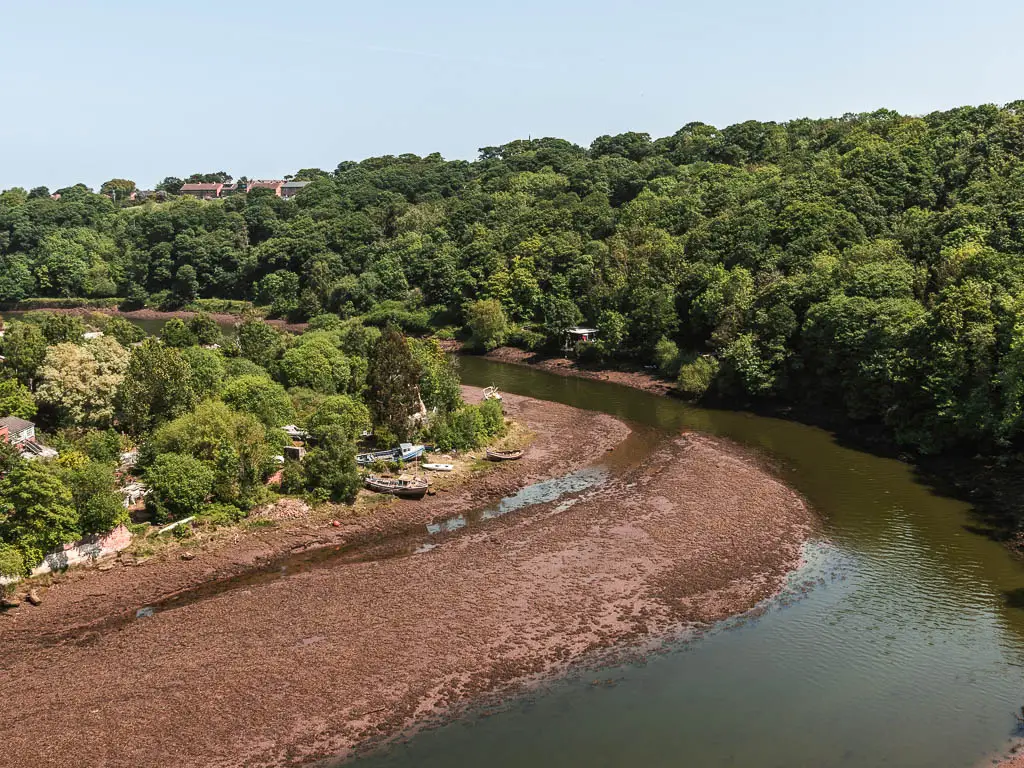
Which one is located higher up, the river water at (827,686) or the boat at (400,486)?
Result: the boat at (400,486)

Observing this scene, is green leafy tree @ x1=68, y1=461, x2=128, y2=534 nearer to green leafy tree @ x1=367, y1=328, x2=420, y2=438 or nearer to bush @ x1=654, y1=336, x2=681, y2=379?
green leafy tree @ x1=367, y1=328, x2=420, y2=438

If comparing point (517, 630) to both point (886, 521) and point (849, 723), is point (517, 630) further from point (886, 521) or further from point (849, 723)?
point (886, 521)

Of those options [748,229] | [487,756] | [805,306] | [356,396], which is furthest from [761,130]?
[487,756]

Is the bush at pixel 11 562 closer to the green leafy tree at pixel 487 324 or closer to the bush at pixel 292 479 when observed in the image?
the bush at pixel 292 479

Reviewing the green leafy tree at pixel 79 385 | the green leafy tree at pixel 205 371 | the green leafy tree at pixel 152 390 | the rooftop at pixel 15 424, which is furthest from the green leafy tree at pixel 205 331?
the rooftop at pixel 15 424

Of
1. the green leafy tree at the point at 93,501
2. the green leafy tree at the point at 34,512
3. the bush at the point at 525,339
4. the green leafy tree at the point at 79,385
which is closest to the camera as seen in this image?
the green leafy tree at the point at 34,512

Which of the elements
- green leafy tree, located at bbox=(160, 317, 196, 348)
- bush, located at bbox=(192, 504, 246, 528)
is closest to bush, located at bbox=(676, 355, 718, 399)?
bush, located at bbox=(192, 504, 246, 528)

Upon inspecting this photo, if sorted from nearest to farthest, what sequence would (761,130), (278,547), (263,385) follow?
(278,547) → (263,385) → (761,130)
